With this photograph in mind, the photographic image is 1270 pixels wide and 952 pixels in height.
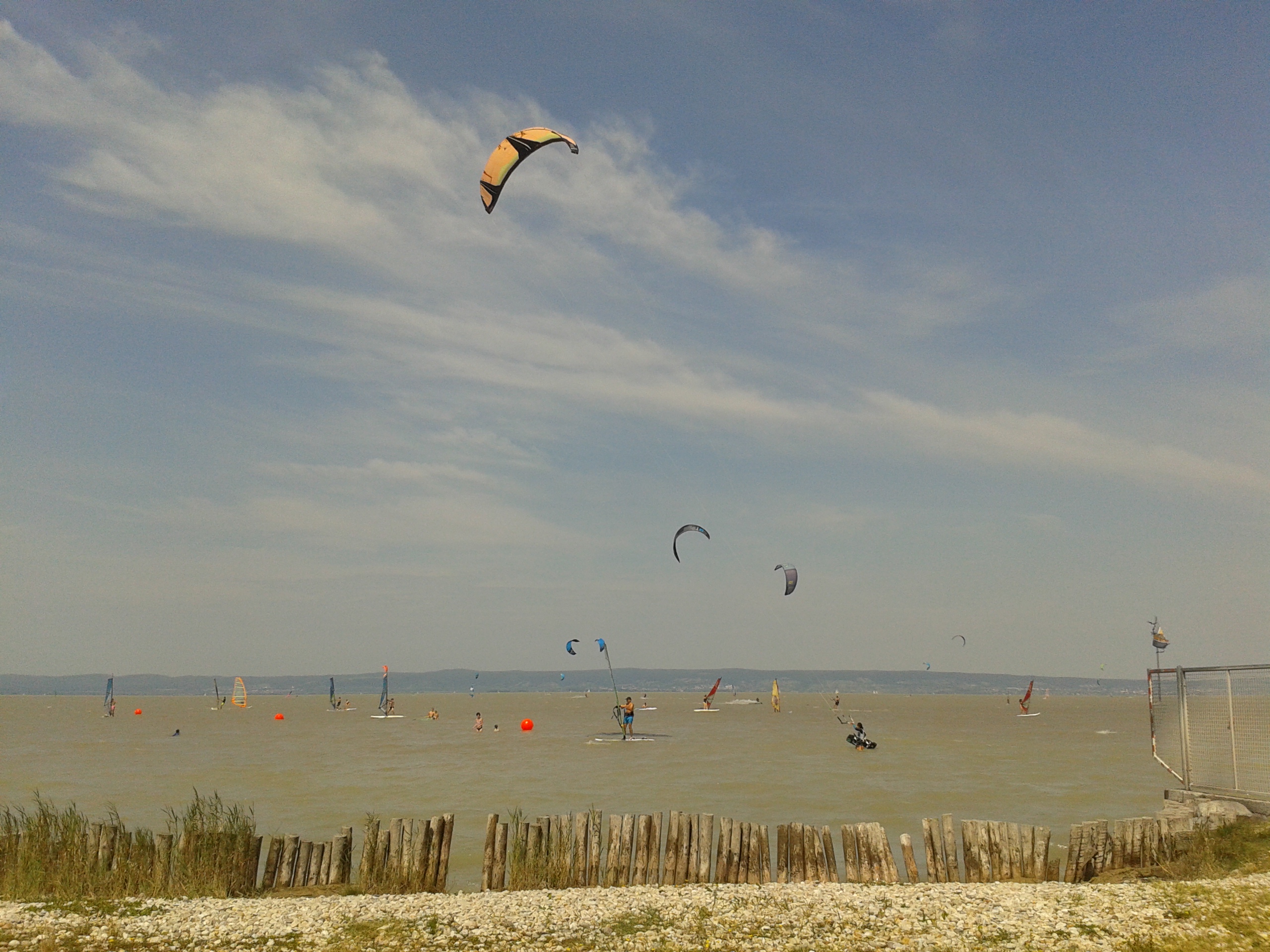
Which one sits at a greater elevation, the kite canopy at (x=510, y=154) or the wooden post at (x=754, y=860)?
the kite canopy at (x=510, y=154)

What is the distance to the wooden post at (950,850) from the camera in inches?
474

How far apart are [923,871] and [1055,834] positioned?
575cm

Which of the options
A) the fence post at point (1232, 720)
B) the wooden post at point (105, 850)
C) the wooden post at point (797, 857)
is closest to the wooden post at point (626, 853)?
the wooden post at point (797, 857)

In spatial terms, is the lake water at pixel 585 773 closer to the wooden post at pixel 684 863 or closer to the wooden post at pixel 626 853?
the wooden post at pixel 626 853

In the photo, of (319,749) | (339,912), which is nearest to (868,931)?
(339,912)

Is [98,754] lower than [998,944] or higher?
lower

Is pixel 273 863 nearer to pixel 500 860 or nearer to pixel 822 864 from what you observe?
pixel 500 860

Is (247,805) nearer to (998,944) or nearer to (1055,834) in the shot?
(1055,834)

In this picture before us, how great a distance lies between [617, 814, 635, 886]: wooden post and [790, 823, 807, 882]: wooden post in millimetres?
2087

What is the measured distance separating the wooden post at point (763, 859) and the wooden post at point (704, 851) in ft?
2.21

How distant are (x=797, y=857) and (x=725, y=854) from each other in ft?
3.12

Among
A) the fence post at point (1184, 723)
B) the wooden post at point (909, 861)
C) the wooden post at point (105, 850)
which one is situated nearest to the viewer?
the wooden post at point (105, 850)

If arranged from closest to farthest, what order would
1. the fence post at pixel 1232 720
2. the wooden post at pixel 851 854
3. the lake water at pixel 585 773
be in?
the wooden post at pixel 851 854
the fence post at pixel 1232 720
the lake water at pixel 585 773

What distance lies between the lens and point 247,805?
2678 centimetres
